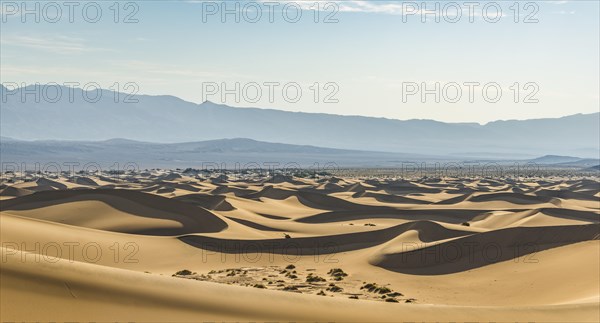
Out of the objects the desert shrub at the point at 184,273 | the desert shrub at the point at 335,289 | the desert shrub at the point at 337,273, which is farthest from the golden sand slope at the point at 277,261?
the desert shrub at the point at 184,273

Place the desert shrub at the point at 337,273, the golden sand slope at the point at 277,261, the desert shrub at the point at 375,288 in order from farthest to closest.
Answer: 1. the desert shrub at the point at 337,273
2. the desert shrub at the point at 375,288
3. the golden sand slope at the point at 277,261

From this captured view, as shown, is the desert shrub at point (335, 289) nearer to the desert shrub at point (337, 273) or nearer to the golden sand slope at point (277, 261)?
the golden sand slope at point (277, 261)

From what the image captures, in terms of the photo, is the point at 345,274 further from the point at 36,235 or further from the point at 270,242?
the point at 36,235

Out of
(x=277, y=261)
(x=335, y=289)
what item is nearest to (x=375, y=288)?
(x=335, y=289)

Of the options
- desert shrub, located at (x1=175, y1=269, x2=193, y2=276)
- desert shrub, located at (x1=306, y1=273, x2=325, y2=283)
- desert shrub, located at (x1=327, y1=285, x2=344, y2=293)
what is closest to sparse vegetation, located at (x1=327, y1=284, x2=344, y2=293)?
desert shrub, located at (x1=327, y1=285, x2=344, y2=293)

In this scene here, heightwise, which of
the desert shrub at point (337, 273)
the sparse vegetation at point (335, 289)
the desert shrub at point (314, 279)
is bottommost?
the desert shrub at point (337, 273)

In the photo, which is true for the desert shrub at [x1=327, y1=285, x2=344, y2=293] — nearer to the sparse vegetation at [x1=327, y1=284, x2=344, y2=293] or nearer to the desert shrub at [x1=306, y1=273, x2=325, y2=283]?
the sparse vegetation at [x1=327, y1=284, x2=344, y2=293]

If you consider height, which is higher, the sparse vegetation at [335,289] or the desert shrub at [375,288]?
the sparse vegetation at [335,289]

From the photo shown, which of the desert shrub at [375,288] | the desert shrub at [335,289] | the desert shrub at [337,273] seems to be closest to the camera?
the desert shrub at [335,289]
